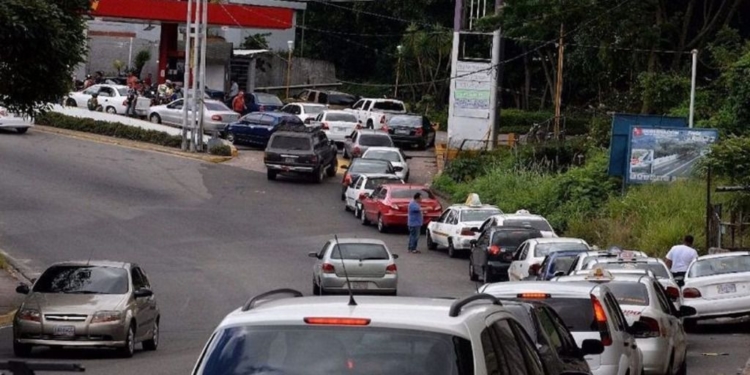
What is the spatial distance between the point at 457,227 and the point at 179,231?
818 cm

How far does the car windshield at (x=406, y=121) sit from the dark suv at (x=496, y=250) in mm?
25376

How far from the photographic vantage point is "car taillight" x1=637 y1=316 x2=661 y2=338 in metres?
16.4

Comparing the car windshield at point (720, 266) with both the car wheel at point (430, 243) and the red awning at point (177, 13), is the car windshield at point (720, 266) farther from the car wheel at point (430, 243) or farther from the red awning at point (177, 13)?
the red awning at point (177, 13)

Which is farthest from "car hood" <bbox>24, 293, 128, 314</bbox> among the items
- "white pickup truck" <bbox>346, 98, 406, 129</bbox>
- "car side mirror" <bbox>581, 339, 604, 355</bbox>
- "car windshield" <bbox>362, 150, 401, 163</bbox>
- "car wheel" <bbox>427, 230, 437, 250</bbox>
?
"white pickup truck" <bbox>346, 98, 406, 129</bbox>

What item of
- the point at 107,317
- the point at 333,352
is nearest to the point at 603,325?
the point at 333,352

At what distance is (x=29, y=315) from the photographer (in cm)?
2169

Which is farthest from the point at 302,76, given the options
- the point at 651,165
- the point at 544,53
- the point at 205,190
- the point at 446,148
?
the point at 651,165

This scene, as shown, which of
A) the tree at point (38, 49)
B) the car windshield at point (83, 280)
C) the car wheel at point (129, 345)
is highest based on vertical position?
the tree at point (38, 49)

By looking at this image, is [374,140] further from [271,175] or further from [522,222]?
[522,222]

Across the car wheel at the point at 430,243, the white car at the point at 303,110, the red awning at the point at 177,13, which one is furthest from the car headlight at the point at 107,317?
the red awning at the point at 177,13

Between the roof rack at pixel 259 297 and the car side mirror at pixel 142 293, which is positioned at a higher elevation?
the roof rack at pixel 259 297

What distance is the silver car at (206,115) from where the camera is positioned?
2312 inches

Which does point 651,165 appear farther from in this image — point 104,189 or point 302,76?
point 302,76

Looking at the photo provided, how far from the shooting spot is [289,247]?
129 feet
